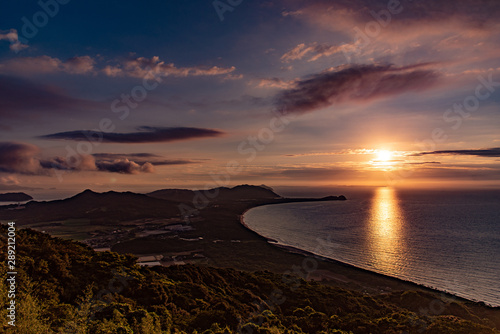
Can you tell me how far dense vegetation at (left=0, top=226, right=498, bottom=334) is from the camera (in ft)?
71.2

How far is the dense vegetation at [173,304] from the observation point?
21703 millimetres

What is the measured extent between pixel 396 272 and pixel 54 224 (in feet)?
626

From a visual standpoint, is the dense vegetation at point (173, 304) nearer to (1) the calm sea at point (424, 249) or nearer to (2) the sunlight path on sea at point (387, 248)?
(1) the calm sea at point (424, 249)

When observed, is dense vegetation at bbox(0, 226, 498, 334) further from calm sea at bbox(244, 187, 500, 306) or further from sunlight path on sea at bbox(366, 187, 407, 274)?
sunlight path on sea at bbox(366, 187, 407, 274)

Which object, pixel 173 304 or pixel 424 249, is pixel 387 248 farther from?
pixel 173 304

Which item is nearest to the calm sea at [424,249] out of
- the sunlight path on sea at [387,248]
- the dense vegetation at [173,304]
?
the sunlight path on sea at [387,248]

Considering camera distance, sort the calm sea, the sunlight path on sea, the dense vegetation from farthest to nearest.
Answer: the sunlight path on sea < the calm sea < the dense vegetation

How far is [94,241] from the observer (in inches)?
4651

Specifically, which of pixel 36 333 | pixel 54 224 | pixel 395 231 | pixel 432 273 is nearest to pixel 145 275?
pixel 36 333

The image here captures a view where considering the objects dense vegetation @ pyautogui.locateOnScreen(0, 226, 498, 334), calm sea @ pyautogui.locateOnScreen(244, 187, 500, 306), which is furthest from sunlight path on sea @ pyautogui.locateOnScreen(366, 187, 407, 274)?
dense vegetation @ pyautogui.locateOnScreen(0, 226, 498, 334)

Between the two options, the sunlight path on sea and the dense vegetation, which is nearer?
the dense vegetation

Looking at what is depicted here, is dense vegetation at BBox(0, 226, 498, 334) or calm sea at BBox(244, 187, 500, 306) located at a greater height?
dense vegetation at BBox(0, 226, 498, 334)

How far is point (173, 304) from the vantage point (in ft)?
98.5

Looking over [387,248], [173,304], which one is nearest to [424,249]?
[387,248]
